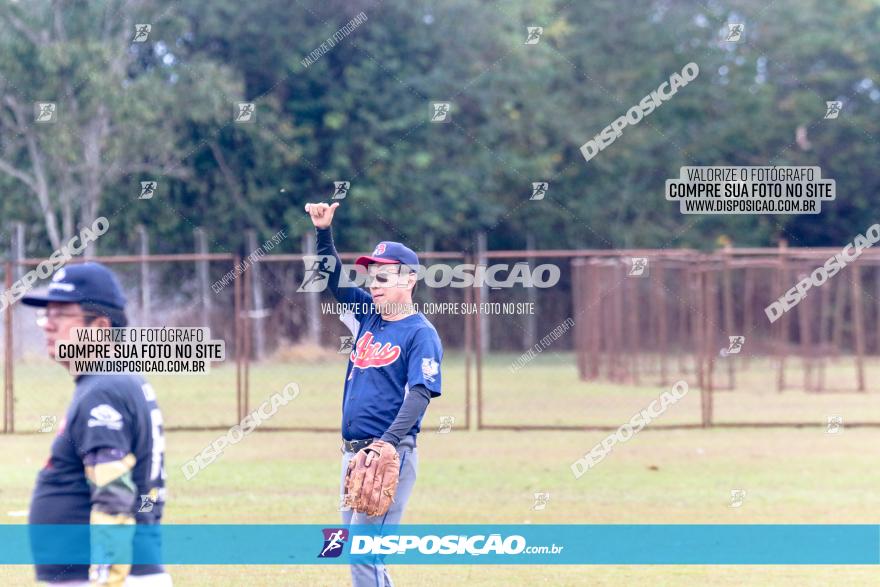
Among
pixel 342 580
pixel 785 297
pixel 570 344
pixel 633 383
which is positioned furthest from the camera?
pixel 570 344

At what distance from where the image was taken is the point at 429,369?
6477 mm

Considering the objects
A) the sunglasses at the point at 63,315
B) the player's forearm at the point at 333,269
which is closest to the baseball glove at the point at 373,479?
the player's forearm at the point at 333,269

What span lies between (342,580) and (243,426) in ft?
26.5

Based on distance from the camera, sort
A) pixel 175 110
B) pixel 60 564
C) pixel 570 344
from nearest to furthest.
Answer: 1. pixel 60 564
2. pixel 175 110
3. pixel 570 344

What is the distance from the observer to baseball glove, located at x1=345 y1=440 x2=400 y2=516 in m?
6.32

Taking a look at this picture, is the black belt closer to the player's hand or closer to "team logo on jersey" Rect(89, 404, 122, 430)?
the player's hand

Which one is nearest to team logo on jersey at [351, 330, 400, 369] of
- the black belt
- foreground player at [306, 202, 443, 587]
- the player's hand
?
foreground player at [306, 202, 443, 587]

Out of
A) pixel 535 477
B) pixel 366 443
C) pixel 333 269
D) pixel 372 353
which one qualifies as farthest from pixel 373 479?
pixel 535 477

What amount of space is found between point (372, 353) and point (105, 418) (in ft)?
7.30

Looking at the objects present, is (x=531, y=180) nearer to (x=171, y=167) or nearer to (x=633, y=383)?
(x=171, y=167)

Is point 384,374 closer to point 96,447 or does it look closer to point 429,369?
point 429,369

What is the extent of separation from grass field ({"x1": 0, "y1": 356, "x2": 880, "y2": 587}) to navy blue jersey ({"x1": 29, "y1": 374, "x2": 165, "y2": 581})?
4411mm

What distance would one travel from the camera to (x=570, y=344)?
36.7m

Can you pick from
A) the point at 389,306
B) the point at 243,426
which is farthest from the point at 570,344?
the point at 389,306
